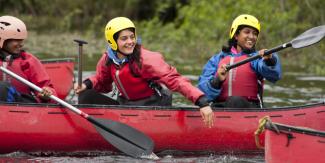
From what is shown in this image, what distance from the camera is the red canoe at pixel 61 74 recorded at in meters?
11.1

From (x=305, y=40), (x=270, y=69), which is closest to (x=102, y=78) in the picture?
(x=270, y=69)

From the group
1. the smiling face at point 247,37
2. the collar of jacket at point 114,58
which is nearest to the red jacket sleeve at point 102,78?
the collar of jacket at point 114,58

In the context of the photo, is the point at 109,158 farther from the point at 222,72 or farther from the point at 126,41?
the point at 222,72

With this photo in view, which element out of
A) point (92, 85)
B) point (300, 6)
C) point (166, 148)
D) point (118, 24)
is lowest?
point (166, 148)

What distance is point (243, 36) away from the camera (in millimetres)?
8664

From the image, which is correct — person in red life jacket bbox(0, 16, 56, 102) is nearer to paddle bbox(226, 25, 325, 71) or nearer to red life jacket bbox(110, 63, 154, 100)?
red life jacket bbox(110, 63, 154, 100)

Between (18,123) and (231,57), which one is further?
(231,57)

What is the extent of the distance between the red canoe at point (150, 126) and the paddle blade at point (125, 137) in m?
0.09

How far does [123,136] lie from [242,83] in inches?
57.0

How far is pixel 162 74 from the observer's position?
806cm

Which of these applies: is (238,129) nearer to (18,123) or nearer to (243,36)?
(243,36)

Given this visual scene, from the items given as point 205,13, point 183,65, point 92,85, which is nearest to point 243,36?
point 92,85

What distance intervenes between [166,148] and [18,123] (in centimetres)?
142

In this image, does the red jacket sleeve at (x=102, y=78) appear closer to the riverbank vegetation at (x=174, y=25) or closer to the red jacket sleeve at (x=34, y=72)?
the red jacket sleeve at (x=34, y=72)
